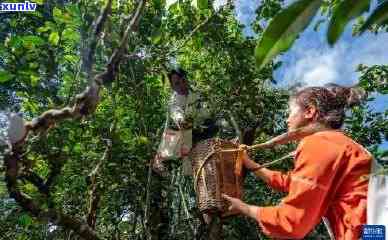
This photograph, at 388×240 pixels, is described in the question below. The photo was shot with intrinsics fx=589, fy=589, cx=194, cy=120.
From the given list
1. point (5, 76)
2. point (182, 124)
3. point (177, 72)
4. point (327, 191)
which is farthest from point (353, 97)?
point (177, 72)

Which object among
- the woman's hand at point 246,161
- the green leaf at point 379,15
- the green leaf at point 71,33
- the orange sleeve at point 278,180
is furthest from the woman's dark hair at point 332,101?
the green leaf at point 71,33

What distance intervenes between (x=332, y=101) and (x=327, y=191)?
413 mm

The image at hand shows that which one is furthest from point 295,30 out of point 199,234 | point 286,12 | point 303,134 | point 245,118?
point 245,118

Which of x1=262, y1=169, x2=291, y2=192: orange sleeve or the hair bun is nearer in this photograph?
the hair bun

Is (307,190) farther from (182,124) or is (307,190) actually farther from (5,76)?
(182,124)

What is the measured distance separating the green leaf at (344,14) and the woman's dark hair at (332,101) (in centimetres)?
167

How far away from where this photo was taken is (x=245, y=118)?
245 inches

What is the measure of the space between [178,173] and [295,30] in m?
4.29

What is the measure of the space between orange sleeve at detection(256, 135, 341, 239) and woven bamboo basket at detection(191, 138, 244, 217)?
0.97 m

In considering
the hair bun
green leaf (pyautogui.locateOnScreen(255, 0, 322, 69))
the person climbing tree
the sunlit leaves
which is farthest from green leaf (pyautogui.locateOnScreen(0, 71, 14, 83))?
green leaf (pyautogui.locateOnScreen(255, 0, 322, 69))

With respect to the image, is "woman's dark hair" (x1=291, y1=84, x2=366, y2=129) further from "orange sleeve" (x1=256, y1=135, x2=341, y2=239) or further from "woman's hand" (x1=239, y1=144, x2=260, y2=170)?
"woman's hand" (x1=239, y1=144, x2=260, y2=170)

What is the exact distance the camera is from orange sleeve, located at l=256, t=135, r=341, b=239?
1.97m

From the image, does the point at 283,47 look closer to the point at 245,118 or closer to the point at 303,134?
the point at 303,134

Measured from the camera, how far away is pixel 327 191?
198 cm
